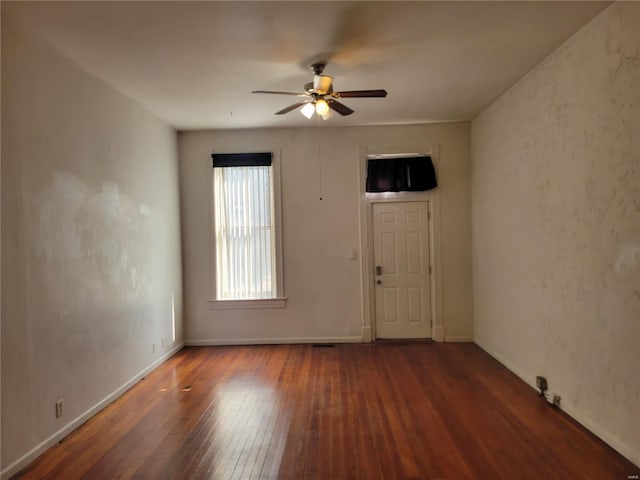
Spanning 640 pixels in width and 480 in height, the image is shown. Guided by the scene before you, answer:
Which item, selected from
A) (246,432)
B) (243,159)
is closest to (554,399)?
(246,432)

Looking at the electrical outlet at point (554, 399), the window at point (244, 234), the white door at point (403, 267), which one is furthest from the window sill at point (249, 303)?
the electrical outlet at point (554, 399)

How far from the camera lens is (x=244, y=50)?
9.79ft

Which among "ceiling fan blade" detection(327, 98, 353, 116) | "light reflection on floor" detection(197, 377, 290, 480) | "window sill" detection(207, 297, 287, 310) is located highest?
"ceiling fan blade" detection(327, 98, 353, 116)

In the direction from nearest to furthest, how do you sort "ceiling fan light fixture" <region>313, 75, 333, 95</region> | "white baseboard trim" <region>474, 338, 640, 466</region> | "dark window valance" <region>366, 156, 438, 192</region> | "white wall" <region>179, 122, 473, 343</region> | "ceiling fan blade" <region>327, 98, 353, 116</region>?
1. "white baseboard trim" <region>474, 338, 640, 466</region>
2. "ceiling fan light fixture" <region>313, 75, 333, 95</region>
3. "ceiling fan blade" <region>327, 98, 353, 116</region>
4. "dark window valance" <region>366, 156, 438, 192</region>
5. "white wall" <region>179, 122, 473, 343</region>

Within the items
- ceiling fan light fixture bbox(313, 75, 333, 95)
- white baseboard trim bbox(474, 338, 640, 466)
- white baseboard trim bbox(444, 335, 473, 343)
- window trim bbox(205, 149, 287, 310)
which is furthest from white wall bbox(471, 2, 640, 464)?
window trim bbox(205, 149, 287, 310)

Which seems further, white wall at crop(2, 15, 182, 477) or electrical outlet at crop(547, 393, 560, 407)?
electrical outlet at crop(547, 393, 560, 407)

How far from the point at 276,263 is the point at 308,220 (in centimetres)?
74

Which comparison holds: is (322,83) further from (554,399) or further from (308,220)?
(554,399)

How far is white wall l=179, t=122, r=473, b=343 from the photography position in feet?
17.1

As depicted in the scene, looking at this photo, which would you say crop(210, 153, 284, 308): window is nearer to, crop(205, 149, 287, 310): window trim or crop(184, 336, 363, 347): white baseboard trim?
crop(205, 149, 287, 310): window trim

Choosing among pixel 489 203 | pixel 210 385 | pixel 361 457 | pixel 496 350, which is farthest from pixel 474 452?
pixel 489 203

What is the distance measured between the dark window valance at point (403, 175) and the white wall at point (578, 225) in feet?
3.18

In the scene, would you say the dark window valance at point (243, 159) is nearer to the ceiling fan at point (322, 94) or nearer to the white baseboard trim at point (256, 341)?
the ceiling fan at point (322, 94)

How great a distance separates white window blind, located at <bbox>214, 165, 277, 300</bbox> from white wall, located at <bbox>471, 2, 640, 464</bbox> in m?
2.91
